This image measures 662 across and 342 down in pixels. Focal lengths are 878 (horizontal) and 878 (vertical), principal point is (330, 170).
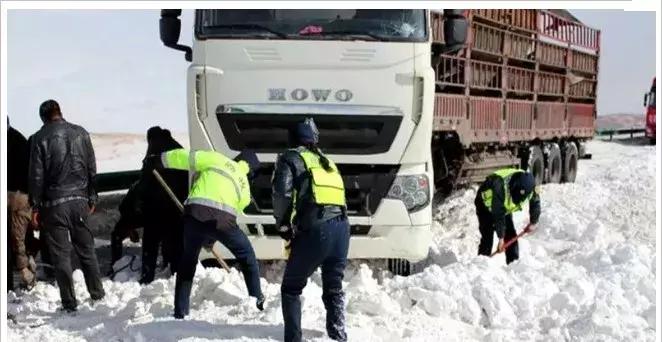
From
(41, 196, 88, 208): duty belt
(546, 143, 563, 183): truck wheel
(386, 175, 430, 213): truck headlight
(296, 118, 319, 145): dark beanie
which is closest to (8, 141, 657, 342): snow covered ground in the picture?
(386, 175, 430, 213): truck headlight

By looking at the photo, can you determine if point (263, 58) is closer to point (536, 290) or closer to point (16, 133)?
point (16, 133)

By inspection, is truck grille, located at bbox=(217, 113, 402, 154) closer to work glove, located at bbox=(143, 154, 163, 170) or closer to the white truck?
the white truck

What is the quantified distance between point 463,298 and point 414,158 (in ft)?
4.47

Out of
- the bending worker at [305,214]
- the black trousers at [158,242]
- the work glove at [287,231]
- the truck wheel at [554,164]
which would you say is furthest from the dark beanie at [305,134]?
the truck wheel at [554,164]

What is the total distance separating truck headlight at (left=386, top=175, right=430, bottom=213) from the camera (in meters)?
7.27

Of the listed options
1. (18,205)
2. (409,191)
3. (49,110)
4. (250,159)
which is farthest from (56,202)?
(409,191)

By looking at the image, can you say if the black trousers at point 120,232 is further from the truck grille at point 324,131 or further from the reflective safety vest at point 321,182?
the reflective safety vest at point 321,182

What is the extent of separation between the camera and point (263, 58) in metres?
7.04

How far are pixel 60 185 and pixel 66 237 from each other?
0.41 m

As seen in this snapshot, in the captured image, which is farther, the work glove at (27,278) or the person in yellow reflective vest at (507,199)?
the person in yellow reflective vest at (507,199)

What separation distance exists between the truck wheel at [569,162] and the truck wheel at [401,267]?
894 cm

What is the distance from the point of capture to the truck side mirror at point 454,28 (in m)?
7.16

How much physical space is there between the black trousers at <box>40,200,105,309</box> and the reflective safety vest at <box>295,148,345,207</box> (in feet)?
7.53

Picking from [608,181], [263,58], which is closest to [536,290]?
[263,58]
